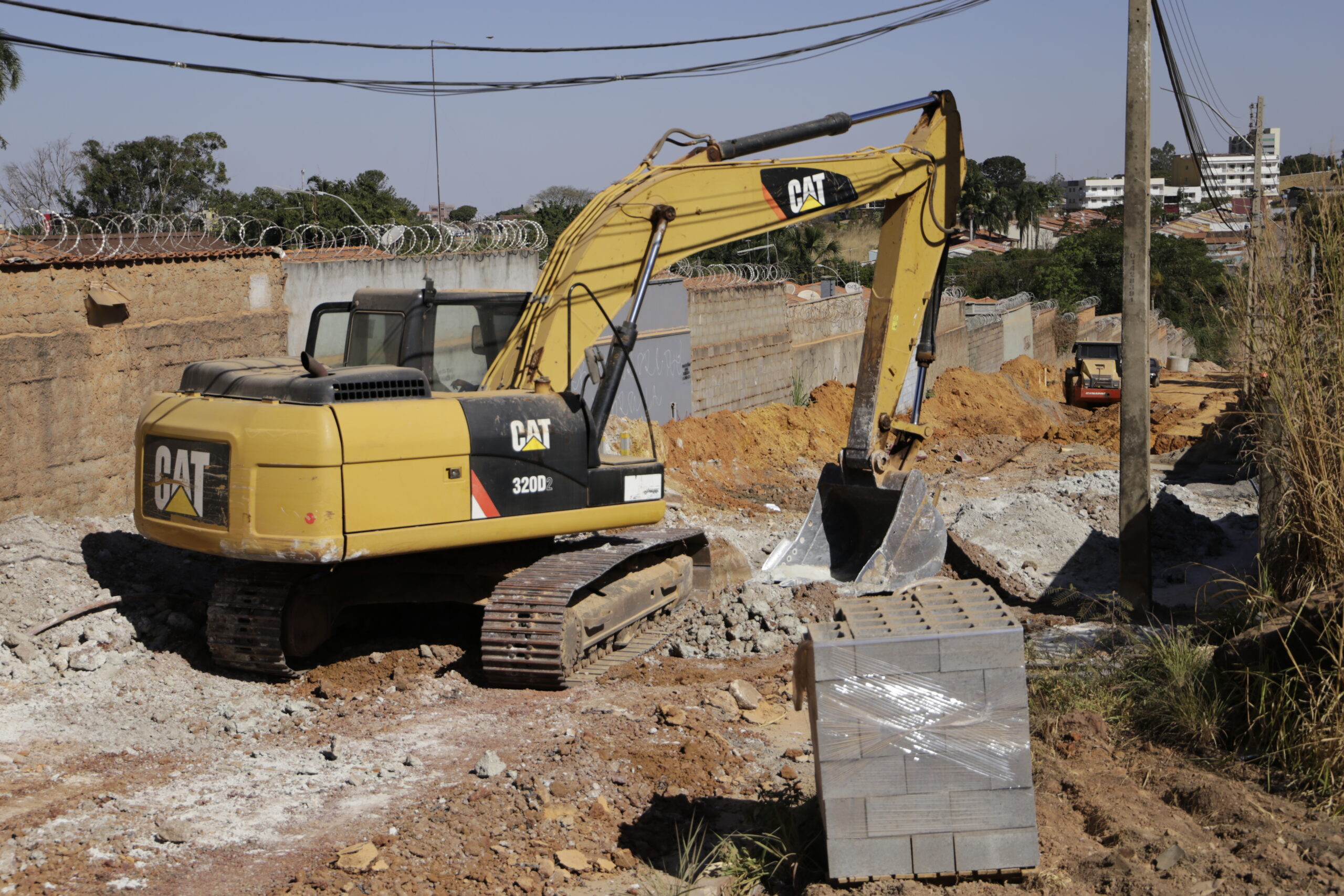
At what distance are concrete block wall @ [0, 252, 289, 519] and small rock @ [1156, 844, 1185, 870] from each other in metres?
8.63

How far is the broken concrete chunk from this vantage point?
4.81m

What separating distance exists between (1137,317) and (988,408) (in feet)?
56.3

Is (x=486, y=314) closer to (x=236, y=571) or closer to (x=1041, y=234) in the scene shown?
(x=236, y=571)

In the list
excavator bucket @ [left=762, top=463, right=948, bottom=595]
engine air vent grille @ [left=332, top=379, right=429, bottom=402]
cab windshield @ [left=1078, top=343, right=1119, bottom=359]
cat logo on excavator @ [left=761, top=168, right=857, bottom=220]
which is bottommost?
excavator bucket @ [left=762, top=463, right=948, bottom=595]

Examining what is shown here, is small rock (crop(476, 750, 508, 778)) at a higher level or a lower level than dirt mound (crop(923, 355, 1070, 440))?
lower

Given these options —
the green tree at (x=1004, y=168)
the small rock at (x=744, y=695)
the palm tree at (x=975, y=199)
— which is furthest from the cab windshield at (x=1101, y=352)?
the green tree at (x=1004, y=168)

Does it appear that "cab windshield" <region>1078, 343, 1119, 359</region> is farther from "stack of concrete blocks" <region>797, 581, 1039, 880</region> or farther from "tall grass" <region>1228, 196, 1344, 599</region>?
"stack of concrete blocks" <region>797, 581, 1039, 880</region>

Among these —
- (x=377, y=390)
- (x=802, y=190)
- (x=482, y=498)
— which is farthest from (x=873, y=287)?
(x=377, y=390)

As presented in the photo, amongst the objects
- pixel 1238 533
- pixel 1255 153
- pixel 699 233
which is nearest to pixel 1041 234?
pixel 1255 153

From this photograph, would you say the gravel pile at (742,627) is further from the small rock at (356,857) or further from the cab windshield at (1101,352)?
the cab windshield at (1101,352)

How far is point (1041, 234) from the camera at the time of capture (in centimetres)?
8206

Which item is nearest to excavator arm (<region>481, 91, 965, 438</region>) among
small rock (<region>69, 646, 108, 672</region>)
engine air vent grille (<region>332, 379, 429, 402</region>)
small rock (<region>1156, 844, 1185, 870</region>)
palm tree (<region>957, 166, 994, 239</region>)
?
engine air vent grille (<region>332, 379, 429, 402</region>)

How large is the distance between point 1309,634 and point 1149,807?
1.08 meters

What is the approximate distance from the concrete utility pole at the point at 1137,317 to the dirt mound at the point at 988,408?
13.5 meters
